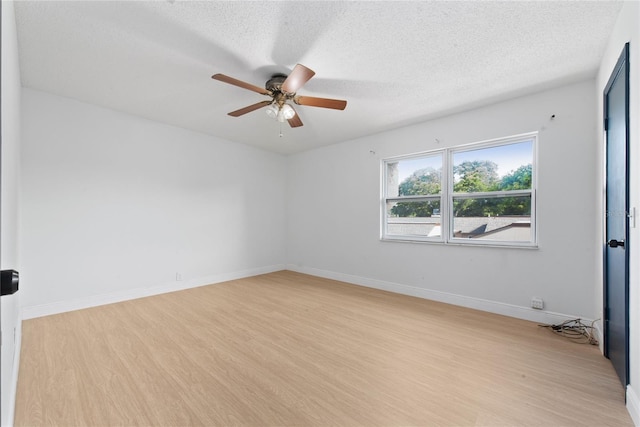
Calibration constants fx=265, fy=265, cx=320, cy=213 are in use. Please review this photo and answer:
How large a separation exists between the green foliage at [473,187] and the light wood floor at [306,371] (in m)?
1.33

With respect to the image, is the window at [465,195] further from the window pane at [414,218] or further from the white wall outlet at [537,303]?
the white wall outlet at [537,303]

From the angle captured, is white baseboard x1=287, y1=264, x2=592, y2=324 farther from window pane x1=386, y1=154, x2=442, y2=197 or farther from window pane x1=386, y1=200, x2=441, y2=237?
window pane x1=386, y1=154, x2=442, y2=197

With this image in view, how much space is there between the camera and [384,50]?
2.27 meters

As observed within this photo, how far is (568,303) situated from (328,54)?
354cm

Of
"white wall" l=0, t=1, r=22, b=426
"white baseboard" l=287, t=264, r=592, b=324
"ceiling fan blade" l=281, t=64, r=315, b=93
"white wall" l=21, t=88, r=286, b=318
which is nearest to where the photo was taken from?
"white wall" l=0, t=1, r=22, b=426

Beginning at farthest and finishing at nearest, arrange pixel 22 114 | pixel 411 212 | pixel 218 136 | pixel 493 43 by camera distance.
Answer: pixel 218 136 → pixel 411 212 → pixel 22 114 → pixel 493 43

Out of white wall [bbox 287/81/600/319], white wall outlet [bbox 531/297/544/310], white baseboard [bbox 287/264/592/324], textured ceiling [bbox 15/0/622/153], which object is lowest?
white baseboard [bbox 287/264/592/324]

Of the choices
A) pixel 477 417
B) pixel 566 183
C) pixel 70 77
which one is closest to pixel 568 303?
pixel 566 183

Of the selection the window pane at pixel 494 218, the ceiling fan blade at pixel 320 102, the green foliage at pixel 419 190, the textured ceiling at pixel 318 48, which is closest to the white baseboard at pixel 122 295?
the textured ceiling at pixel 318 48

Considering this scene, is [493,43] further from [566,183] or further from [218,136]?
[218,136]

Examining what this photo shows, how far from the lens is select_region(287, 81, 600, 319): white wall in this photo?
2.78 meters

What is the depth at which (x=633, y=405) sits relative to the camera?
1.55 metres

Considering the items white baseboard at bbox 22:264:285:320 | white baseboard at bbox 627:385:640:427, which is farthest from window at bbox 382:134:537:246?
white baseboard at bbox 22:264:285:320

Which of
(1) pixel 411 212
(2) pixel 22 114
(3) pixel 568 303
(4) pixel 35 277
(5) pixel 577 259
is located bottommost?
(3) pixel 568 303
